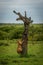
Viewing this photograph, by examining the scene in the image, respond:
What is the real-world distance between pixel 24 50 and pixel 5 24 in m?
0.34

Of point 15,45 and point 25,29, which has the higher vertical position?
point 25,29

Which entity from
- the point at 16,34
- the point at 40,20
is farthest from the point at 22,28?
the point at 40,20

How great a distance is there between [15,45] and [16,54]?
93 mm

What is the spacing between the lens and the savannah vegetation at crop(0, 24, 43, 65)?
5.60 feet

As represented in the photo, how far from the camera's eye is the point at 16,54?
174cm

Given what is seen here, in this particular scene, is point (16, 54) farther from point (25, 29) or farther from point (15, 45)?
point (25, 29)

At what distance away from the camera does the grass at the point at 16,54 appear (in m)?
1.70

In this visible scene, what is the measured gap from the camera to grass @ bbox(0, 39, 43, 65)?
5.58 ft

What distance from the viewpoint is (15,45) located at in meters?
1.74

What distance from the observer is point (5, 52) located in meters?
1.73

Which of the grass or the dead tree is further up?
the dead tree

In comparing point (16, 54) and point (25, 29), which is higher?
point (25, 29)

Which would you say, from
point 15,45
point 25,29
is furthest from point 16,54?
point 25,29

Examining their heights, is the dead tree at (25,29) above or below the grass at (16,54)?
above
